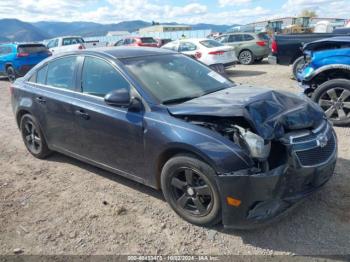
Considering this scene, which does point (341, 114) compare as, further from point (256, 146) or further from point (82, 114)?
point (82, 114)

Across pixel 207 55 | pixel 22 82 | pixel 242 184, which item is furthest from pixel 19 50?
pixel 242 184

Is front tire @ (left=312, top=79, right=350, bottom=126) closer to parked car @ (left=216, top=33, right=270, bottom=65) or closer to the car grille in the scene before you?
the car grille

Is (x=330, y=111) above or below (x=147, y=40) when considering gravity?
below

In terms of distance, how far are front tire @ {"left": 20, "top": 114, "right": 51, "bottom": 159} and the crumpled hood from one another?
8.81ft

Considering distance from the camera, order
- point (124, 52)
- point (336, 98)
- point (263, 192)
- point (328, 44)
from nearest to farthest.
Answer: point (263, 192) < point (124, 52) < point (336, 98) < point (328, 44)

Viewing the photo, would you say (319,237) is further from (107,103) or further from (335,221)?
(107,103)

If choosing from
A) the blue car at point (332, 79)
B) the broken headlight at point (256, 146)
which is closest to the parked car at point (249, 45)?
the blue car at point (332, 79)

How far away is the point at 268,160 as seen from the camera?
3.12m

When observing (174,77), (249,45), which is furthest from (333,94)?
Result: (249,45)

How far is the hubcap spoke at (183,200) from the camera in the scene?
→ 350 cm

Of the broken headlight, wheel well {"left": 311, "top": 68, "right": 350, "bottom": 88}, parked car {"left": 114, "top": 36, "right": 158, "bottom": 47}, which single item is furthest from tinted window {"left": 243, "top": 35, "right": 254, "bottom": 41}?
the broken headlight

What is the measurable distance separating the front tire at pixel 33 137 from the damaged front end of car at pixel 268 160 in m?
2.82

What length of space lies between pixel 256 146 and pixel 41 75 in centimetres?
366

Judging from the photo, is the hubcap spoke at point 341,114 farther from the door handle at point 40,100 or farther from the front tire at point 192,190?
the door handle at point 40,100
